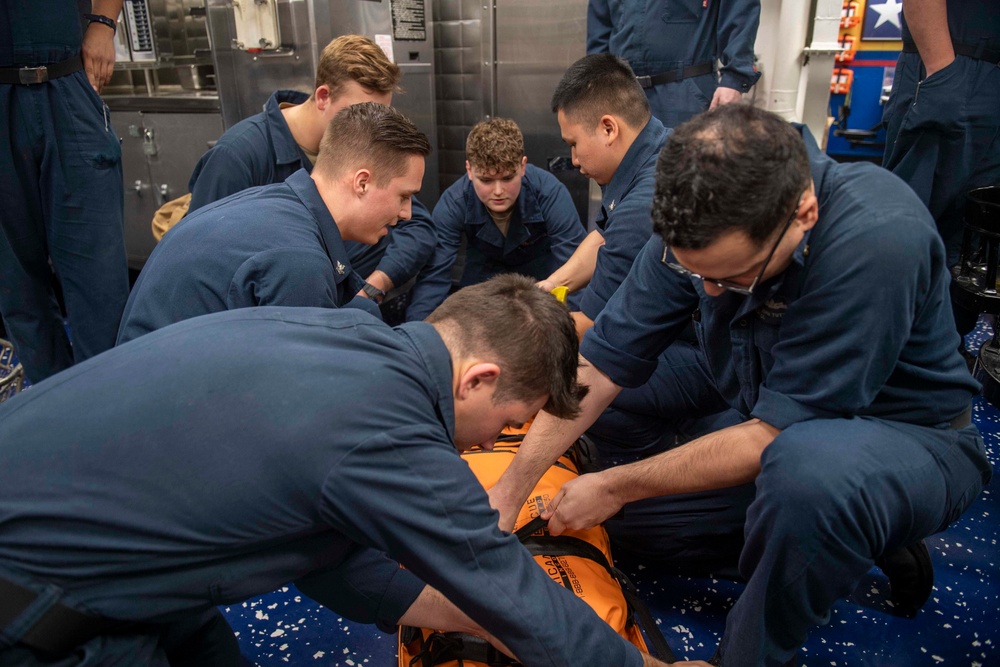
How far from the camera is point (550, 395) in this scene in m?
1.12

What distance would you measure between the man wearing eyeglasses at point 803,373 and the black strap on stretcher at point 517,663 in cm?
5

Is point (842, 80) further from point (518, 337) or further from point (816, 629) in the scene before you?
point (518, 337)

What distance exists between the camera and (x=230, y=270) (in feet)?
4.90

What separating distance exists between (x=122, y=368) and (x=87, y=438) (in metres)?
0.10

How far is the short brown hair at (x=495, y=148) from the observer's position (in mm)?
2928

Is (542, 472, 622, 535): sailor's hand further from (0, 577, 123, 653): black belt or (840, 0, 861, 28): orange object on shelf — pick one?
(840, 0, 861, 28): orange object on shelf

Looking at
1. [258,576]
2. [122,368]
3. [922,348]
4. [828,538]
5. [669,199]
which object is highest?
[669,199]

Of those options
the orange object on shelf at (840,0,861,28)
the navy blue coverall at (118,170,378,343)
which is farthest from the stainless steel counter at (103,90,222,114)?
the orange object on shelf at (840,0,861,28)

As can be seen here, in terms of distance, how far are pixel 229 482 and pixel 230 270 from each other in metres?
0.72

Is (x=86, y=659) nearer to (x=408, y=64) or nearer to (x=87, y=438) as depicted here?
(x=87, y=438)

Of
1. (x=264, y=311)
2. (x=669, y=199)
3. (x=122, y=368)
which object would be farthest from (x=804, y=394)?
(x=122, y=368)

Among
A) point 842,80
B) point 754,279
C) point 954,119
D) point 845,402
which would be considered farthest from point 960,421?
point 842,80

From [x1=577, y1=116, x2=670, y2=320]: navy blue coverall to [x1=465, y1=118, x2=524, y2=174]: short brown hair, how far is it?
32.3 inches

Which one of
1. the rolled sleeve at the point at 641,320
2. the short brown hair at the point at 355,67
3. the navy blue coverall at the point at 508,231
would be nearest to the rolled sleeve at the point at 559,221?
the navy blue coverall at the point at 508,231
